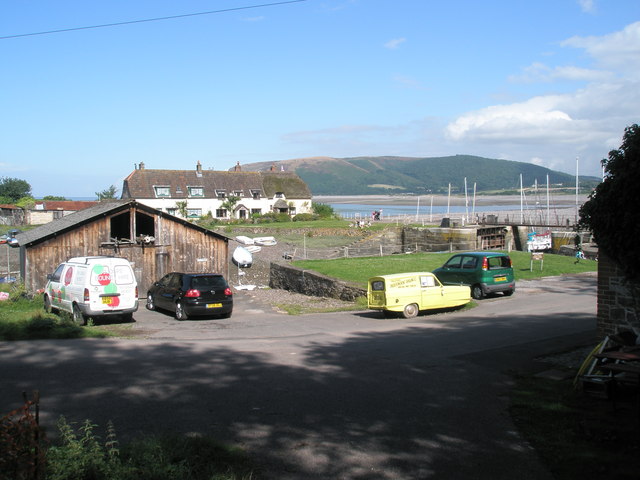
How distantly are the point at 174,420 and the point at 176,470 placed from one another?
2116 millimetres

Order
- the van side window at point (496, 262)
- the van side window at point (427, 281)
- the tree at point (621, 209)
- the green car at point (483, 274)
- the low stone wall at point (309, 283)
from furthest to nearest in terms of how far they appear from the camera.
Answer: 1. the low stone wall at point (309, 283)
2. the van side window at point (496, 262)
3. the green car at point (483, 274)
4. the van side window at point (427, 281)
5. the tree at point (621, 209)

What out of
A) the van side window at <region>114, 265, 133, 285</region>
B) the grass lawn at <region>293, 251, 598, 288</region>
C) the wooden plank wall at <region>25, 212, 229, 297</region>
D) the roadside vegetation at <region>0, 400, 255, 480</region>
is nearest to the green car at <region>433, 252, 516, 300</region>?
the grass lawn at <region>293, 251, 598, 288</region>

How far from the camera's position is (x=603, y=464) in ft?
19.4

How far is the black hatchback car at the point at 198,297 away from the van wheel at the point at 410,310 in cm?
588

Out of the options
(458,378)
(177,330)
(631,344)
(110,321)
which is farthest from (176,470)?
(110,321)

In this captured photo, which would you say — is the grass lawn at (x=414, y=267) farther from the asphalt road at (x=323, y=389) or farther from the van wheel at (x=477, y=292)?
the asphalt road at (x=323, y=389)

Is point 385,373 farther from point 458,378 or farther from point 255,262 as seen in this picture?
point 255,262

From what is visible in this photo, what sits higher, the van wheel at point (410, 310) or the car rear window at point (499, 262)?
the car rear window at point (499, 262)

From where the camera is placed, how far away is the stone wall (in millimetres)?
9398

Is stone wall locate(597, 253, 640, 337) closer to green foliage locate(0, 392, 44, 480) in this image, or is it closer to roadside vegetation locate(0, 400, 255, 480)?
roadside vegetation locate(0, 400, 255, 480)

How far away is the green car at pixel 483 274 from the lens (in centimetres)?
2139

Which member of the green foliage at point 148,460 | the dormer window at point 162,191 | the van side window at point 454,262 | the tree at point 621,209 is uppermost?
the dormer window at point 162,191

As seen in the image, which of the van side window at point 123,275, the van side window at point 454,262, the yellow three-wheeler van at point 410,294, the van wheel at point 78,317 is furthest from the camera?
the van side window at point 454,262

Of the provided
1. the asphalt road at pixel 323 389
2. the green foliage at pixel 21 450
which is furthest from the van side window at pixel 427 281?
the green foliage at pixel 21 450
